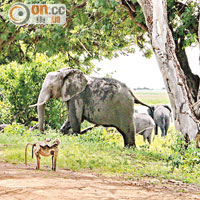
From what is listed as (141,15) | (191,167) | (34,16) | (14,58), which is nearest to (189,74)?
(141,15)

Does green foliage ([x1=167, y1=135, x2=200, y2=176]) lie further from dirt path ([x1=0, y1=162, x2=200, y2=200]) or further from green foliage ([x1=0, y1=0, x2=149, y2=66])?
green foliage ([x1=0, y1=0, x2=149, y2=66])

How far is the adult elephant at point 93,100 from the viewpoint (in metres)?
9.43

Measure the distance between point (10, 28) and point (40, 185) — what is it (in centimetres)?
1048

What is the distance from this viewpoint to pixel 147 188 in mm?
4809

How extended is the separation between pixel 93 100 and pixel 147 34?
3.93 metres

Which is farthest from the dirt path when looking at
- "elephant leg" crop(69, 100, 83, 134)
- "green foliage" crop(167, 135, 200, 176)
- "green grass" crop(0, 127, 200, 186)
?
"elephant leg" crop(69, 100, 83, 134)

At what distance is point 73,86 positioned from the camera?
31.1ft

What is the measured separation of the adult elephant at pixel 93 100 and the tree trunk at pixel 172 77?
1715mm

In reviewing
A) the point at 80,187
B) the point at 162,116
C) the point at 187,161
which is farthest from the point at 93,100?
the point at 162,116

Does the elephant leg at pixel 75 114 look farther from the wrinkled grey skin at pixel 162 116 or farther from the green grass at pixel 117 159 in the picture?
the wrinkled grey skin at pixel 162 116

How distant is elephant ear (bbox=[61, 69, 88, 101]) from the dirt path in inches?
162

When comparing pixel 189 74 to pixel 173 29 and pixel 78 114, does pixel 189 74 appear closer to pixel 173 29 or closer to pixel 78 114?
pixel 173 29
